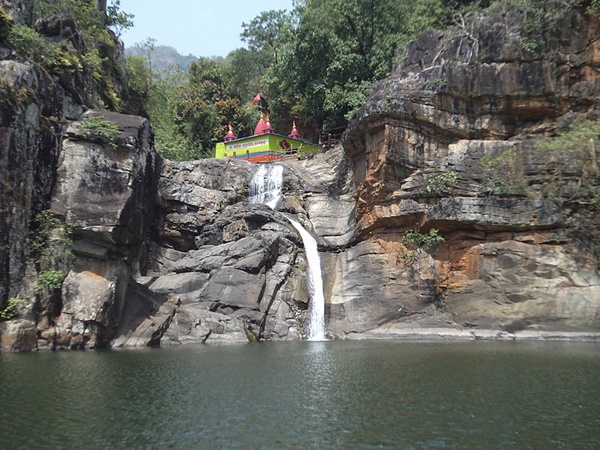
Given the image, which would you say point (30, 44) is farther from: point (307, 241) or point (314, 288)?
point (314, 288)

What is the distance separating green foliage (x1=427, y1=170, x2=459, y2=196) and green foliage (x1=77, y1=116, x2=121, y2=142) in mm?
12800

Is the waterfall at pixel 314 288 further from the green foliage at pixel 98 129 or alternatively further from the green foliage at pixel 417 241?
the green foliage at pixel 98 129

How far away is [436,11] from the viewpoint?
101 ft

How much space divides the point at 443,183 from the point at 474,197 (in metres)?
1.37

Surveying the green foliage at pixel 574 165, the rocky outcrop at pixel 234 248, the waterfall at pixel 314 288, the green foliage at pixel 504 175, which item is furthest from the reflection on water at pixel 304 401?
the green foliage at pixel 504 175

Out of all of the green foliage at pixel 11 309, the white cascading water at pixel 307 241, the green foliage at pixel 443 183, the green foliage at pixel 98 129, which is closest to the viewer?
the green foliage at pixel 11 309

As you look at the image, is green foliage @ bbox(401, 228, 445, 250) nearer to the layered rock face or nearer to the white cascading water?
the layered rock face

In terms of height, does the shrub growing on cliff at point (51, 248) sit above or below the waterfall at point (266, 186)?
below

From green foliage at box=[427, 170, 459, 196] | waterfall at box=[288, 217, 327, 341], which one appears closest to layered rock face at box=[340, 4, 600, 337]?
green foliage at box=[427, 170, 459, 196]

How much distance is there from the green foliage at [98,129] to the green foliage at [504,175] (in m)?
14.8

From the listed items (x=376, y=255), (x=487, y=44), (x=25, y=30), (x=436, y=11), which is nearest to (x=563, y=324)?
(x=376, y=255)

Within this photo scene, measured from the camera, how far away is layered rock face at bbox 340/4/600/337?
20.3 m

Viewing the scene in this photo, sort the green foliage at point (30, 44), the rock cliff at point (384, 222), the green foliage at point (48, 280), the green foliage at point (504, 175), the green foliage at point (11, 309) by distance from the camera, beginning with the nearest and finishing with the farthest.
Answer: the green foliage at point (11, 309), the green foliage at point (48, 280), the rock cliff at point (384, 222), the green foliage at point (30, 44), the green foliage at point (504, 175)

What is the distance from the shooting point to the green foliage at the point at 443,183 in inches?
864
